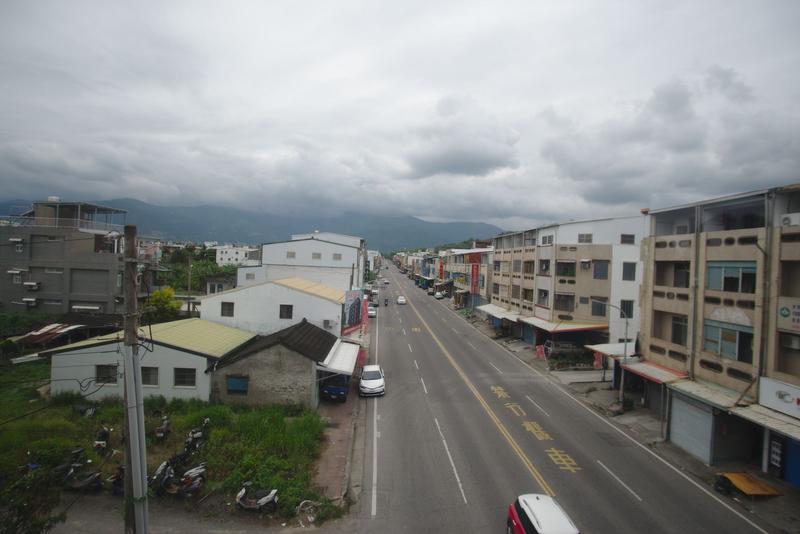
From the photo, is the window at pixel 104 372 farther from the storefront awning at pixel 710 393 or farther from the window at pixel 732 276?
the window at pixel 732 276

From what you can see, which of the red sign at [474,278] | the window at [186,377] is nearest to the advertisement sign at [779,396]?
the window at [186,377]

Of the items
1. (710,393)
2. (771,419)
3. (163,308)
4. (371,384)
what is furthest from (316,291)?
(771,419)

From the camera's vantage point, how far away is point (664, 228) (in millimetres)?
23328

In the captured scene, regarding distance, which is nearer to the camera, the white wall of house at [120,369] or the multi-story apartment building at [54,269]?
the white wall of house at [120,369]

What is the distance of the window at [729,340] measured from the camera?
17.2 m

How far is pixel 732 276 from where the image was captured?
711 inches

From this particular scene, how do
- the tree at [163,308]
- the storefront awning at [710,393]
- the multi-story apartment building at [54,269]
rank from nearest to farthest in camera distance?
the storefront awning at [710,393]
the multi-story apartment building at [54,269]
the tree at [163,308]

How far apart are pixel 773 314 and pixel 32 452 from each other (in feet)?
88.1

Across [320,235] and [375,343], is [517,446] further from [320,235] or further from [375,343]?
[320,235]

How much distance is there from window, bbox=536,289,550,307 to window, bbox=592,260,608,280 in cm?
486

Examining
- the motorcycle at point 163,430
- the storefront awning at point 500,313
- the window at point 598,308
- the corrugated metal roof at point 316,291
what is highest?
the corrugated metal roof at point 316,291

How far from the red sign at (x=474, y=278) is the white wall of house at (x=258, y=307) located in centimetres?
4138

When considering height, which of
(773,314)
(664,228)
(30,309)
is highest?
(664,228)

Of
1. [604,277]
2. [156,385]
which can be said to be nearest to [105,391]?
[156,385]
